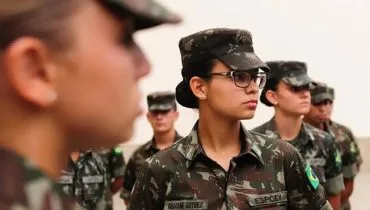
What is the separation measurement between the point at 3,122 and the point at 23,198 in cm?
9

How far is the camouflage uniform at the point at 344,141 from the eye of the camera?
402 centimetres

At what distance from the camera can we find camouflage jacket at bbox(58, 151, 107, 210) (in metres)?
3.50

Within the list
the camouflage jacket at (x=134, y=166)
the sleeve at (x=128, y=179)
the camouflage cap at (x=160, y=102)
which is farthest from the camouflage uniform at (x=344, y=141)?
the sleeve at (x=128, y=179)

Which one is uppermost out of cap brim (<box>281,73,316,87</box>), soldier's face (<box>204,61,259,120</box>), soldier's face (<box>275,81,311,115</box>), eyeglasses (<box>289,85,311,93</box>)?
soldier's face (<box>204,61,259,120</box>)

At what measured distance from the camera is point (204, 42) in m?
2.11

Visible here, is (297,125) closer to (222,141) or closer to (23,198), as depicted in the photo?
(222,141)

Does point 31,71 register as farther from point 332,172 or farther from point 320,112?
point 320,112

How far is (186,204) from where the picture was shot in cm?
193

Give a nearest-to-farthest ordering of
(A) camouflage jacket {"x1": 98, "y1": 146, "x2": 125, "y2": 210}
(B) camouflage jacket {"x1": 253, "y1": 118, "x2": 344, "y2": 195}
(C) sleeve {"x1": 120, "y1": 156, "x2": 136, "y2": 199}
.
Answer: (B) camouflage jacket {"x1": 253, "y1": 118, "x2": 344, "y2": 195}, (C) sleeve {"x1": 120, "y1": 156, "x2": 136, "y2": 199}, (A) camouflage jacket {"x1": 98, "y1": 146, "x2": 125, "y2": 210}

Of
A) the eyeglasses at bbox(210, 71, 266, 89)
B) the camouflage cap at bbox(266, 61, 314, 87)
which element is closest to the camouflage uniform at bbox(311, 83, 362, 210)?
the camouflage cap at bbox(266, 61, 314, 87)

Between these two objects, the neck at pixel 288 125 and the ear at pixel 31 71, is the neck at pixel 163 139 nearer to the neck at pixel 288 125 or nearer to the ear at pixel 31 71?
the neck at pixel 288 125

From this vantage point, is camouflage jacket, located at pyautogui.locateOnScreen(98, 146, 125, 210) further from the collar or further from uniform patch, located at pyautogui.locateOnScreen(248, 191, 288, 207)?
uniform patch, located at pyautogui.locateOnScreen(248, 191, 288, 207)

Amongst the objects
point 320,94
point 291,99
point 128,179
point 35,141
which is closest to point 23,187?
point 35,141

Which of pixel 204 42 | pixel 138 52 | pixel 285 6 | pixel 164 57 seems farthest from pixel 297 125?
pixel 285 6
